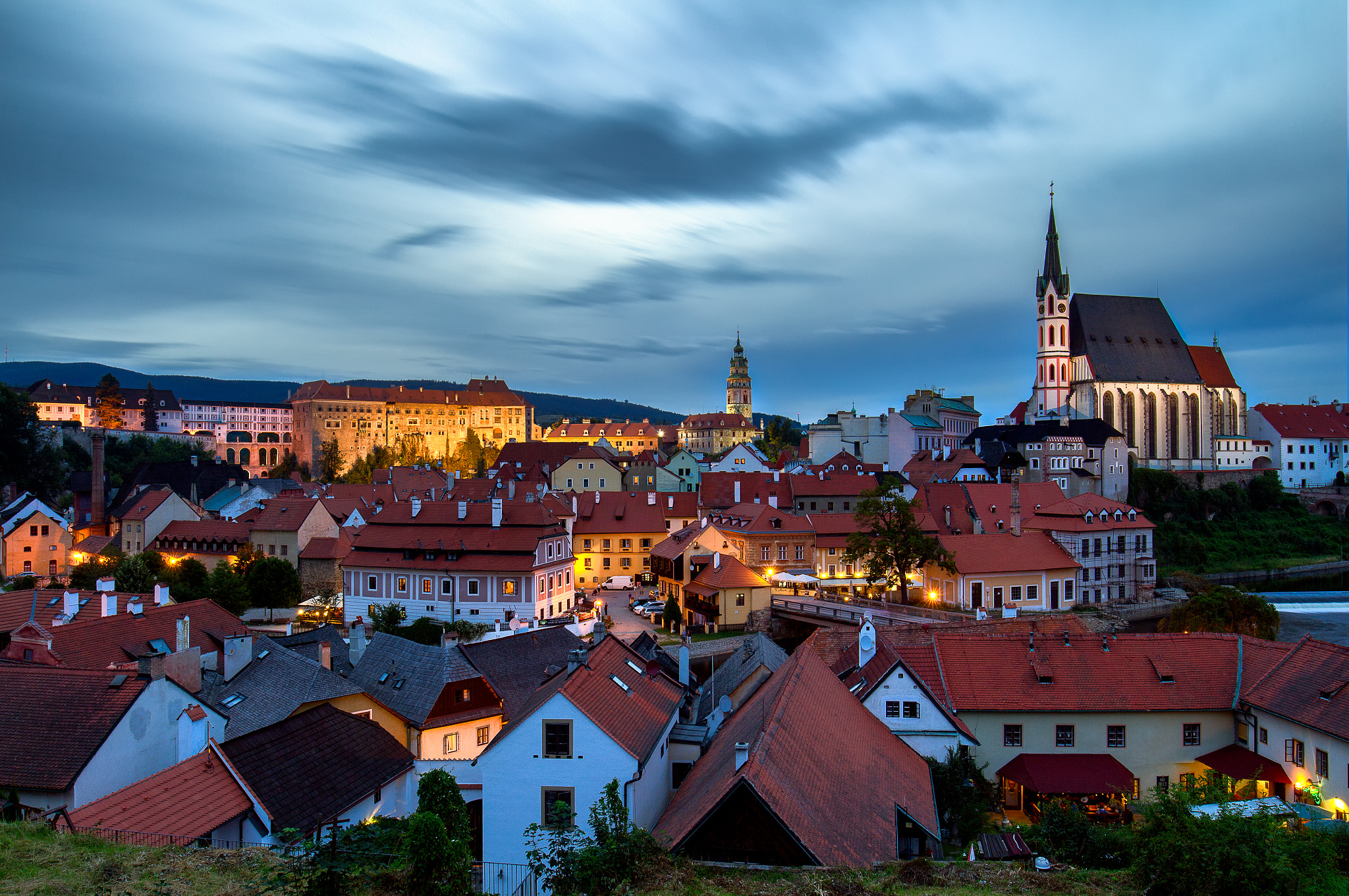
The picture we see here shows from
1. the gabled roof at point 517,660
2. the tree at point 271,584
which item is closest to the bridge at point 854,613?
the gabled roof at point 517,660

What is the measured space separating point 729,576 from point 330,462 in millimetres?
97782

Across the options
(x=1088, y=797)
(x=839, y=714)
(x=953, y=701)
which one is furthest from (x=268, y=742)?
(x=1088, y=797)

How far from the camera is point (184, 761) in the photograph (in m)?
16.0

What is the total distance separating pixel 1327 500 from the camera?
86062 mm

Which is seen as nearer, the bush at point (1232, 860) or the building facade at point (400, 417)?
the bush at point (1232, 860)

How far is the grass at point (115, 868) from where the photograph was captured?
10.4 m

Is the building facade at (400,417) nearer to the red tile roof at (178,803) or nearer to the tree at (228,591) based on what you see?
the tree at (228,591)

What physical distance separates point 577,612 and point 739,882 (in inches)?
1388

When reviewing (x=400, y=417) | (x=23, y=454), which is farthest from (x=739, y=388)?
(x=23, y=454)

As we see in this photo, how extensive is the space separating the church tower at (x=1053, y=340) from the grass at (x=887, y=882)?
87723 mm

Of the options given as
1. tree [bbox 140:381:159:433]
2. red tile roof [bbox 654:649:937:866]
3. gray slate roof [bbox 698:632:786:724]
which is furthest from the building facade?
red tile roof [bbox 654:649:937:866]

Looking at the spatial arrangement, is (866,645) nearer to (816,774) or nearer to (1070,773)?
(1070,773)

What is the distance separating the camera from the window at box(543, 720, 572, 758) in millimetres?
15922

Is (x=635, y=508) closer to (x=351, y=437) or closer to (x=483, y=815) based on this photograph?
(x=483, y=815)
